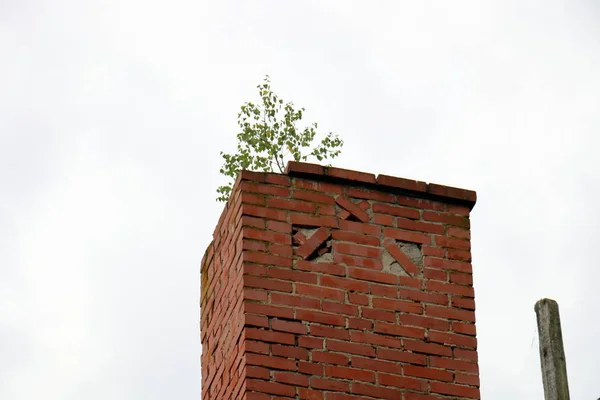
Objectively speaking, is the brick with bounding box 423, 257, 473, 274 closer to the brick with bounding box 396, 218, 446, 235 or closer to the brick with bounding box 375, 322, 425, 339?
the brick with bounding box 396, 218, 446, 235

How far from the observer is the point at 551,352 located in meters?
7.96

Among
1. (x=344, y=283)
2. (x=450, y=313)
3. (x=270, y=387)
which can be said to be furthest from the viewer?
(x=450, y=313)

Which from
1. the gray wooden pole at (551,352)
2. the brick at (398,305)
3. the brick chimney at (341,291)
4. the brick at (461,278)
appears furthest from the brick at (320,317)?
the gray wooden pole at (551,352)

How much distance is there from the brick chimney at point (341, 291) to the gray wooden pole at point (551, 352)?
0.76m

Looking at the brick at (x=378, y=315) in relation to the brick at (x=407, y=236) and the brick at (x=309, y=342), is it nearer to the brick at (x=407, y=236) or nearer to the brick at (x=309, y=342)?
the brick at (x=309, y=342)

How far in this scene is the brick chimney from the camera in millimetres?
8453

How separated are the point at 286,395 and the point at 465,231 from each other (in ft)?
4.83

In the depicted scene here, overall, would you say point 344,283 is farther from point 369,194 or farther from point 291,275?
point 369,194

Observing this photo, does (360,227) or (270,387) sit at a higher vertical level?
(360,227)

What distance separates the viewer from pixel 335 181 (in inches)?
354

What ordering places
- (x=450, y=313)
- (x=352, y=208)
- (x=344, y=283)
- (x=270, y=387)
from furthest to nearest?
(x=352, y=208) → (x=450, y=313) → (x=344, y=283) → (x=270, y=387)

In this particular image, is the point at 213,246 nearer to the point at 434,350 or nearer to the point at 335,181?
the point at 335,181

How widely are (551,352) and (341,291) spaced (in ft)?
4.03

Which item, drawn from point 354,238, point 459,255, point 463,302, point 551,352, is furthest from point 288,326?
point 551,352
